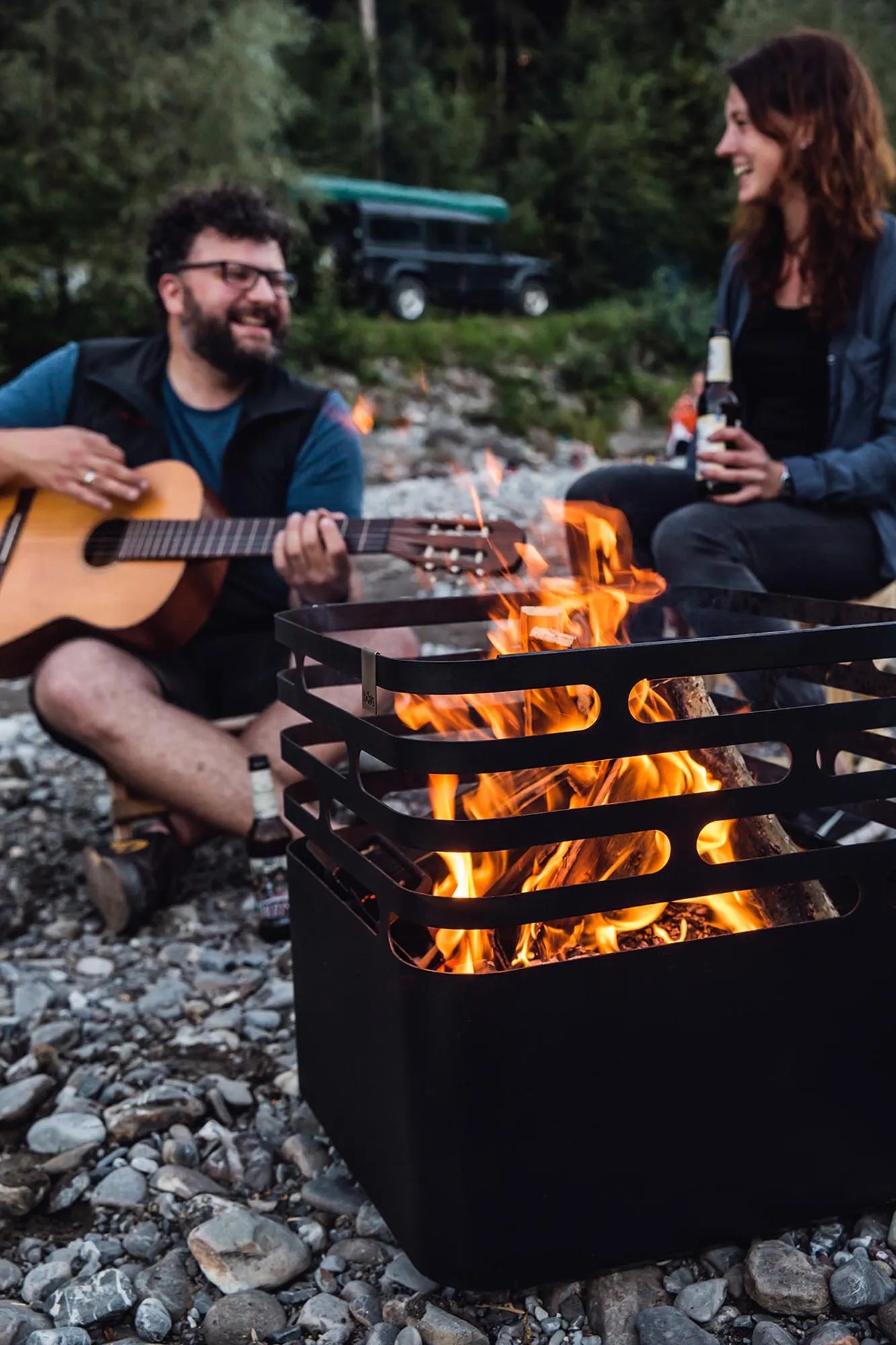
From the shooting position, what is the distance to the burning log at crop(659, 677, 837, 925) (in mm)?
1757

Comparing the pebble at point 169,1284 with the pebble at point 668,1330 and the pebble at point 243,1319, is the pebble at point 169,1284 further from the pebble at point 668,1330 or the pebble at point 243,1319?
the pebble at point 668,1330

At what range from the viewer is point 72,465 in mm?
3455

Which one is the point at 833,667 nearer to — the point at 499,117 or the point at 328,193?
the point at 328,193

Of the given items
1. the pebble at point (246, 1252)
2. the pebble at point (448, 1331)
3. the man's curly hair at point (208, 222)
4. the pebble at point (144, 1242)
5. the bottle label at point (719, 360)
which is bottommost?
the pebble at point (144, 1242)

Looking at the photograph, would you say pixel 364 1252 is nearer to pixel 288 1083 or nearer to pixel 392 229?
pixel 288 1083

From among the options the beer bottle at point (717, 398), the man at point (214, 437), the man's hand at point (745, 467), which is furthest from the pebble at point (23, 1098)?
the beer bottle at point (717, 398)

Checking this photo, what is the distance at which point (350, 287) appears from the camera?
20.1 metres

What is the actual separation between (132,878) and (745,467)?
5.99 ft

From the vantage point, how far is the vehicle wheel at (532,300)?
2283 centimetres

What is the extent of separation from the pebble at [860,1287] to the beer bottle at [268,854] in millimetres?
1631

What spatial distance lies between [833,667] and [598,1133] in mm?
925

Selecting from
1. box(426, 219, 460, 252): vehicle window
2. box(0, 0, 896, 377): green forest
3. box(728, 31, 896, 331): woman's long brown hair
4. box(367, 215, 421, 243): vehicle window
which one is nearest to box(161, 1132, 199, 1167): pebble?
box(728, 31, 896, 331): woman's long brown hair

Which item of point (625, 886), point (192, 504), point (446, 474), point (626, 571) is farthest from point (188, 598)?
point (446, 474)

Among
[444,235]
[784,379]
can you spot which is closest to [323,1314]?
[784,379]
